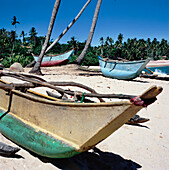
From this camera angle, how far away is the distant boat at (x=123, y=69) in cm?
1112

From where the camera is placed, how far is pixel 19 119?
9.48 feet

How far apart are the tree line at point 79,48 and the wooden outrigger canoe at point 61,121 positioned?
637 inches

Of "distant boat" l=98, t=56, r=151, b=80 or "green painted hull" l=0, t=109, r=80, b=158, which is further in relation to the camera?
"distant boat" l=98, t=56, r=151, b=80

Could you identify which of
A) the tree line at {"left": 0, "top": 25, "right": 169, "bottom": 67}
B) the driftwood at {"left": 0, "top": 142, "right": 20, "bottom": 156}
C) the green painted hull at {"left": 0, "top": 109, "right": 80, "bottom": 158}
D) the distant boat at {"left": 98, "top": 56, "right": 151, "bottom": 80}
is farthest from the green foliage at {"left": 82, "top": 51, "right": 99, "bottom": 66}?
the driftwood at {"left": 0, "top": 142, "right": 20, "bottom": 156}

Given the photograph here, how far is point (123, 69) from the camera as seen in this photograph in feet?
39.0

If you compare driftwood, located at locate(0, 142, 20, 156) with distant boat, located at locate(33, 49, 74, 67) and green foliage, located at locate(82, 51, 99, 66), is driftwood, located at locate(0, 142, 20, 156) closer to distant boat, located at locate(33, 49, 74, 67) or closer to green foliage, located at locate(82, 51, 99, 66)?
distant boat, located at locate(33, 49, 74, 67)

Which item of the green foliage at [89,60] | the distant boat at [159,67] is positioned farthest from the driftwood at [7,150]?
the green foliage at [89,60]

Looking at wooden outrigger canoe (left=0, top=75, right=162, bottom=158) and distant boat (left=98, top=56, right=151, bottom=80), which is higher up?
distant boat (left=98, top=56, right=151, bottom=80)

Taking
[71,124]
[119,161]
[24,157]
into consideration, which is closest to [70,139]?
[71,124]

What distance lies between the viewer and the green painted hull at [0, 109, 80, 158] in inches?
86.6

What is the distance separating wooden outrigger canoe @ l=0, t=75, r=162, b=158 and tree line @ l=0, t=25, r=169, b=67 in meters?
16.2

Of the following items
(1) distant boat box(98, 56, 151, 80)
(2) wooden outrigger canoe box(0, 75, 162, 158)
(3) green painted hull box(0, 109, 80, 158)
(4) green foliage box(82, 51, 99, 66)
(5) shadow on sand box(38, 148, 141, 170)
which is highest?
(4) green foliage box(82, 51, 99, 66)

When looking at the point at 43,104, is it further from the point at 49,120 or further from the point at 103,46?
the point at 103,46

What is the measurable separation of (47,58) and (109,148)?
58.6 ft
